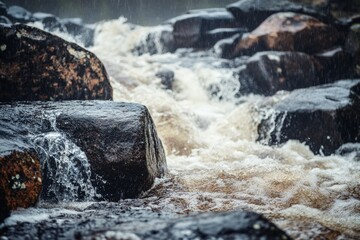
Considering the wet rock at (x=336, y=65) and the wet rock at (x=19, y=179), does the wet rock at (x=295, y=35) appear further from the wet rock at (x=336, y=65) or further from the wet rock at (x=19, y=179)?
the wet rock at (x=19, y=179)

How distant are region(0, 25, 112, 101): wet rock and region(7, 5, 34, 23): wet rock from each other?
58.5 ft

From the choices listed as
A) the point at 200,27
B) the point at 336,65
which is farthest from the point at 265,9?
the point at 336,65

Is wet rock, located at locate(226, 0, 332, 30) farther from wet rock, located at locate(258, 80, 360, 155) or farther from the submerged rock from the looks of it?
the submerged rock

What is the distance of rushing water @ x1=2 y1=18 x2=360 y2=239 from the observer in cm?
318

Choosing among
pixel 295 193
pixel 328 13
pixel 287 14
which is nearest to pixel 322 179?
pixel 295 193

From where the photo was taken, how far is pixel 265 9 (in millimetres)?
14938

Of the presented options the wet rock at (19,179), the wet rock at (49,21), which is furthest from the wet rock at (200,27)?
the wet rock at (19,179)

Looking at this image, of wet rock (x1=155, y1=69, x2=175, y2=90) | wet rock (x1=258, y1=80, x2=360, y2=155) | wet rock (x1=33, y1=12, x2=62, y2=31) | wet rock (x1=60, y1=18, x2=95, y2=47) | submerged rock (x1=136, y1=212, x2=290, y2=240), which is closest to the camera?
submerged rock (x1=136, y1=212, x2=290, y2=240)

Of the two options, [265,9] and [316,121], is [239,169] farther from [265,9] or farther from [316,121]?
[265,9]

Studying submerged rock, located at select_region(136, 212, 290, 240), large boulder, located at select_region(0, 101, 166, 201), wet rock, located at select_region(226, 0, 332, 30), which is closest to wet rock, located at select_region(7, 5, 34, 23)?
wet rock, located at select_region(226, 0, 332, 30)

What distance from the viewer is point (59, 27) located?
858 inches

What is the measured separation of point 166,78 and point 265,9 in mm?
6993

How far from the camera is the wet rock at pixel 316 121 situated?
6.73m

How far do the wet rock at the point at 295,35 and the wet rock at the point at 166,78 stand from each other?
162 inches
